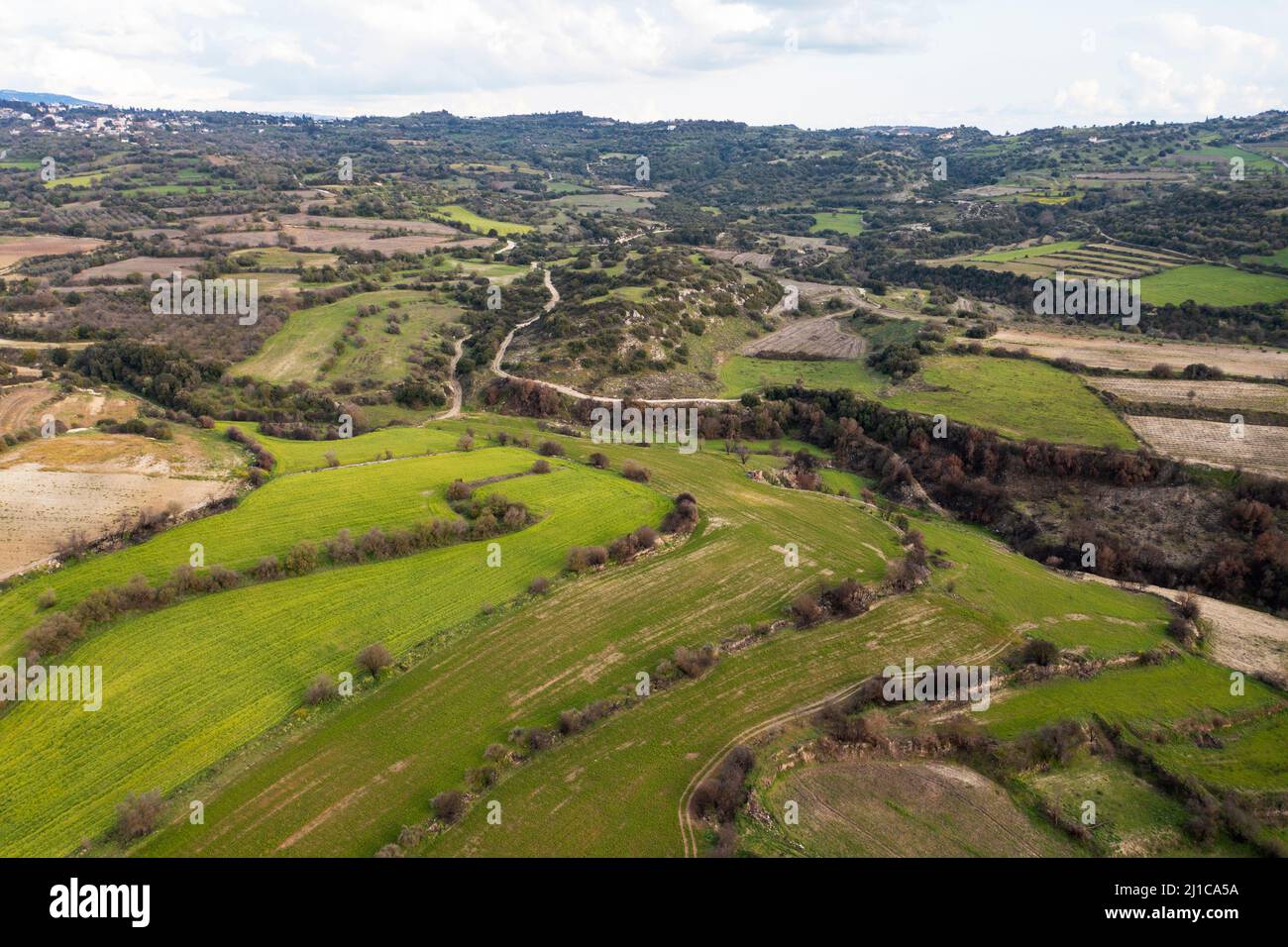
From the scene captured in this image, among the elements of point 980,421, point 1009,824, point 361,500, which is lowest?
point 1009,824

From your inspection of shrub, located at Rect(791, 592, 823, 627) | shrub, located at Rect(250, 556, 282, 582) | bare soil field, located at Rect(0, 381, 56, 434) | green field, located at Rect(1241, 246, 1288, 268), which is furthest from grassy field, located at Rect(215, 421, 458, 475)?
green field, located at Rect(1241, 246, 1288, 268)

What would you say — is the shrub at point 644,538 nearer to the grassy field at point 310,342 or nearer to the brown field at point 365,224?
the grassy field at point 310,342

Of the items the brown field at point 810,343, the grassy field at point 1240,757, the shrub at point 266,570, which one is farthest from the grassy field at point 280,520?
the grassy field at point 1240,757

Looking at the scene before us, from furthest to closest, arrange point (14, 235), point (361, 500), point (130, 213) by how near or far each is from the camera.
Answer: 1. point (130, 213)
2. point (14, 235)
3. point (361, 500)

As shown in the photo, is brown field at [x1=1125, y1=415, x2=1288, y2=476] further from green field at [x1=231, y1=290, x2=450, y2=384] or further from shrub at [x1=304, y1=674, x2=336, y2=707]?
green field at [x1=231, y1=290, x2=450, y2=384]

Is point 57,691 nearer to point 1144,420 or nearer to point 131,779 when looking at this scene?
point 131,779

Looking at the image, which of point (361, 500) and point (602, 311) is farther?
point (602, 311)

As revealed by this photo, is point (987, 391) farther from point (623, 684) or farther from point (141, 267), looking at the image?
point (141, 267)

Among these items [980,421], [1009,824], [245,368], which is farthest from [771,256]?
[1009,824]
